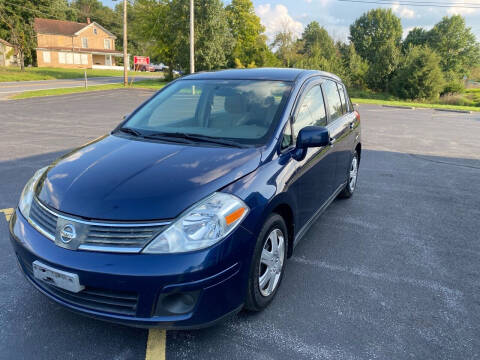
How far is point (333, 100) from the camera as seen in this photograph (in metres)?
4.55

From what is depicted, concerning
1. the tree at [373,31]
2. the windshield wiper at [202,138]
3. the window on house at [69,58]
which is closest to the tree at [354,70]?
the tree at [373,31]

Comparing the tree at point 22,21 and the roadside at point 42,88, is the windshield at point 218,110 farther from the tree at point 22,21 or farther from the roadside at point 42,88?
the tree at point 22,21

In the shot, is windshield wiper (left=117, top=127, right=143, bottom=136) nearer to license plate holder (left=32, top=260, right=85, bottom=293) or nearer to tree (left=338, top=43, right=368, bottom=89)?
license plate holder (left=32, top=260, right=85, bottom=293)

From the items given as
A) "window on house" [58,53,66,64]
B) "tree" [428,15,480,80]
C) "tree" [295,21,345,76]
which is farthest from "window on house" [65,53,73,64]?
"tree" [428,15,480,80]

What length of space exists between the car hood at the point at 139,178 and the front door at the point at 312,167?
0.63 m

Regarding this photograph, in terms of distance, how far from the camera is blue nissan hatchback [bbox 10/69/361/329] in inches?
84.9

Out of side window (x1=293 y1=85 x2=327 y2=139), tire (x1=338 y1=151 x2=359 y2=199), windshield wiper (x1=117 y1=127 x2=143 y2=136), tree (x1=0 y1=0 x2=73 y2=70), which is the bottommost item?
tire (x1=338 y1=151 x2=359 y2=199)

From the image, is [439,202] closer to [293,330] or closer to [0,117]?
[293,330]

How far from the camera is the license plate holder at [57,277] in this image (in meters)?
2.18

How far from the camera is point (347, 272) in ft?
11.5

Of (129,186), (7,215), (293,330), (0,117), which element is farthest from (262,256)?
(0,117)

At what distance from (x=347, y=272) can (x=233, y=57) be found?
42398mm

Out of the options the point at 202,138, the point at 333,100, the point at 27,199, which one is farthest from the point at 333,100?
the point at 27,199

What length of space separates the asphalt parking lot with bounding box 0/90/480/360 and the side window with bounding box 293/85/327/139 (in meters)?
1.29
